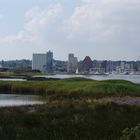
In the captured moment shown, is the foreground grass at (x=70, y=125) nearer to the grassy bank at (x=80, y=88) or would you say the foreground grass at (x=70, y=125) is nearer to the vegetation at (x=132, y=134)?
the vegetation at (x=132, y=134)

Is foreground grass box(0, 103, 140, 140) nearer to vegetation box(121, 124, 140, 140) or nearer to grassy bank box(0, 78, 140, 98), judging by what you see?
vegetation box(121, 124, 140, 140)

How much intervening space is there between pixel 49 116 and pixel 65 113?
1163 mm

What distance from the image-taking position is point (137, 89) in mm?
59250

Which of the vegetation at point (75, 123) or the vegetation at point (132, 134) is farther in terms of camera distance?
the vegetation at point (75, 123)

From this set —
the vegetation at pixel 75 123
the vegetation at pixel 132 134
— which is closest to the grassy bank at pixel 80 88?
the vegetation at pixel 75 123

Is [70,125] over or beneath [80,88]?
over

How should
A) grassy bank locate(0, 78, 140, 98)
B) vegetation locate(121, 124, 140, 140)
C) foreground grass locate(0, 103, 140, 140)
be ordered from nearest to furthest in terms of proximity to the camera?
vegetation locate(121, 124, 140, 140)
foreground grass locate(0, 103, 140, 140)
grassy bank locate(0, 78, 140, 98)

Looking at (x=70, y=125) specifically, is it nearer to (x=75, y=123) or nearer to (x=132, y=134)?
(x=75, y=123)

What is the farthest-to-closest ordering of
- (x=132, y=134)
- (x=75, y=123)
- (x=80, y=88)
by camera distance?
(x=80, y=88) → (x=75, y=123) → (x=132, y=134)

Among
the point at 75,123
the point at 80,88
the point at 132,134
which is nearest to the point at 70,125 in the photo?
the point at 75,123

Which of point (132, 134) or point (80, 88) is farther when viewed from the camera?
point (80, 88)

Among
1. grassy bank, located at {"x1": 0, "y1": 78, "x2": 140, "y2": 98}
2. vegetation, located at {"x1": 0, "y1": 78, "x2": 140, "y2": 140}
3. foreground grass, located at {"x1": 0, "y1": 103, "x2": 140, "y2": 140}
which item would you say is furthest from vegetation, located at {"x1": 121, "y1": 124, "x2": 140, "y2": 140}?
grassy bank, located at {"x1": 0, "y1": 78, "x2": 140, "y2": 98}

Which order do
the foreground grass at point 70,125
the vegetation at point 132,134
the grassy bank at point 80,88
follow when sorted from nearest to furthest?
the vegetation at point 132,134
the foreground grass at point 70,125
the grassy bank at point 80,88

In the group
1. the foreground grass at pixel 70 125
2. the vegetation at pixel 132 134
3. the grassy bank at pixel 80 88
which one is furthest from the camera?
the grassy bank at pixel 80 88
